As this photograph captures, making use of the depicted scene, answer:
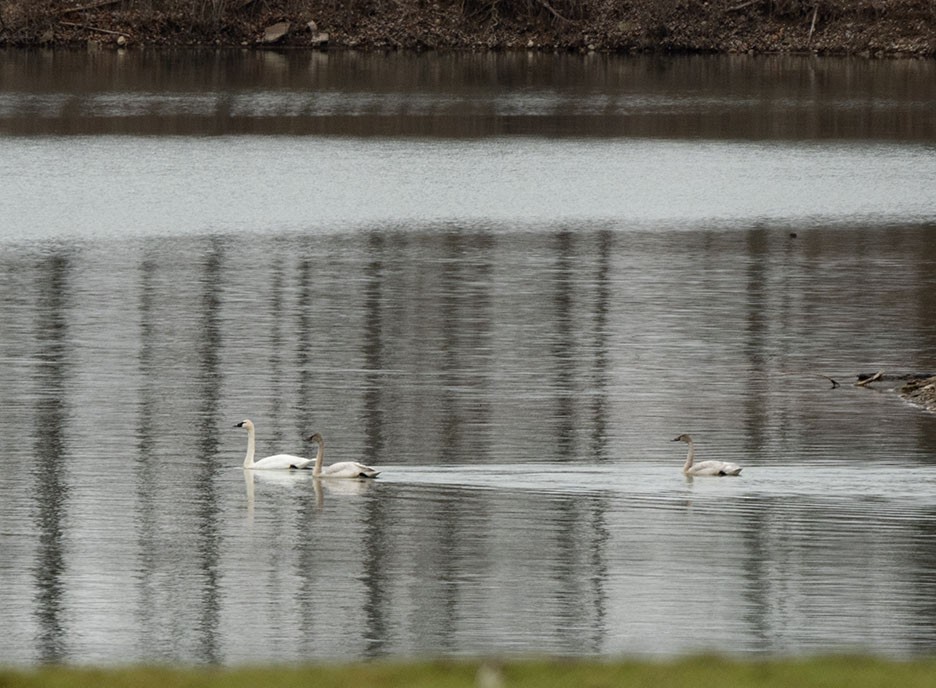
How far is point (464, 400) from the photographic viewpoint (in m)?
27.8

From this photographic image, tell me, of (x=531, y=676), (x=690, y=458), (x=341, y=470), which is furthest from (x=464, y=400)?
(x=531, y=676)

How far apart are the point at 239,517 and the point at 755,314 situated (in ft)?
54.5

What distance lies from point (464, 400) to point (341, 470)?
5.22 meters

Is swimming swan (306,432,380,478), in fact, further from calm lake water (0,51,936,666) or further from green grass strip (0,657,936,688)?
green grass strip (0,657,936,688)

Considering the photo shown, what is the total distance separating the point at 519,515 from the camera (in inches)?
834

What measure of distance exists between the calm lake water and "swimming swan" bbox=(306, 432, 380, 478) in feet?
0.67

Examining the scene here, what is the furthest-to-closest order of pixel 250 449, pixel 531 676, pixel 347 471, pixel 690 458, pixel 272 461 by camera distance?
pixel 250 449
pixel 272 461
pixel 690 458
pixel 347 471
pixel 531 676

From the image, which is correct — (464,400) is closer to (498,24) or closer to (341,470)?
(341,470)

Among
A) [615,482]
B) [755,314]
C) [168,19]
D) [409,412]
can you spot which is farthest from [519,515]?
[168,19]

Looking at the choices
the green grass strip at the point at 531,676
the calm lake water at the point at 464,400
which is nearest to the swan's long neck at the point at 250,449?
the calm lake water at the point at 464,400

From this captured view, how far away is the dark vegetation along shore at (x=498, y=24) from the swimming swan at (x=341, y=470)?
84.7 meters

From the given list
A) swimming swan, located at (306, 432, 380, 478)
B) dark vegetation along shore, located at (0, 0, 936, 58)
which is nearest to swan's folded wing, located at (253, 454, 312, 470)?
swimming swan, located at (306, 432, 380, 478)

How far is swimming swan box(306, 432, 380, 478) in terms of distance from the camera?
74.7 ft

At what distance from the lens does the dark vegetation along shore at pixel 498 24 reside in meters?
105
